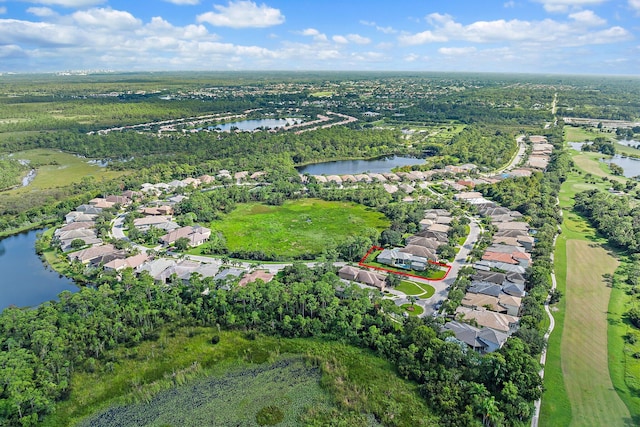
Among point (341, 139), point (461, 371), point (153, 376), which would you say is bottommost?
point (153, 376)

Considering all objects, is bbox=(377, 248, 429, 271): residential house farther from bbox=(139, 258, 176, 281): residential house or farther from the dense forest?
bbox=(139, 258, 176, 281): residential house

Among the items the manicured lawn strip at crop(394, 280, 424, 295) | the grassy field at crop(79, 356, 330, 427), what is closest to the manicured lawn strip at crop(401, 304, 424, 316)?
the manicured lawn strip at crop(394, 280, 424, 295)

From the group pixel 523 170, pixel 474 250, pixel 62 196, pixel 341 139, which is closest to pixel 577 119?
pixel 523 170

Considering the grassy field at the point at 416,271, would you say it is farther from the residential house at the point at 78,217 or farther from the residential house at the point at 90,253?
the residential house at the point at 78,217

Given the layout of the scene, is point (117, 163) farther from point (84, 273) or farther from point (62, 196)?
point (84, 273)

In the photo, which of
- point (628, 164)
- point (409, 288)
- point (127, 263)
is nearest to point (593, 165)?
point (628, 164)

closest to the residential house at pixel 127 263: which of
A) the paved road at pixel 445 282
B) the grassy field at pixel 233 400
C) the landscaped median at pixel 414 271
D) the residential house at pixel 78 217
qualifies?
the residential house at pixel 78 217
